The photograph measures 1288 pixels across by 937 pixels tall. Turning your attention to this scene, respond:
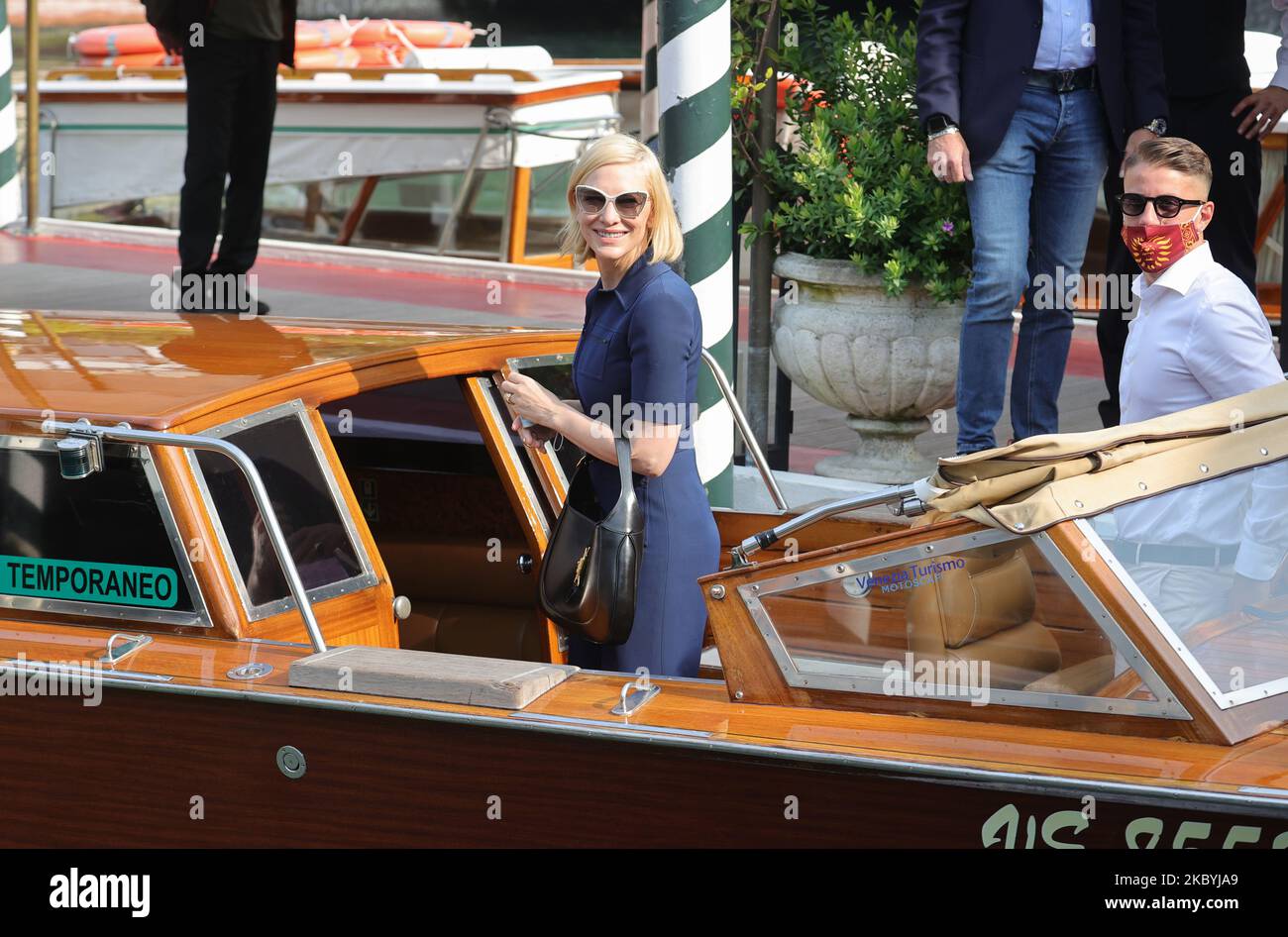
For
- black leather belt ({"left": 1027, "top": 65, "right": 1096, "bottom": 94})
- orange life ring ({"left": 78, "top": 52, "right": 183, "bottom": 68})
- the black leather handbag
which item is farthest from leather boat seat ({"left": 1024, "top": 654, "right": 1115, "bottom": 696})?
orange life ring ({"left": 78, "top": 52, "right": 183, "bottom": 68})

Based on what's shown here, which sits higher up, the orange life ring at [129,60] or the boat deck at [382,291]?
the orange life ring at [129,60]

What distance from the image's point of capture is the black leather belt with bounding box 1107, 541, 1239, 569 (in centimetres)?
284

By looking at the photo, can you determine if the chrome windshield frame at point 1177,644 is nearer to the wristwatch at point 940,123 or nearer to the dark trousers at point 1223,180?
the wristwatch at point 940,123

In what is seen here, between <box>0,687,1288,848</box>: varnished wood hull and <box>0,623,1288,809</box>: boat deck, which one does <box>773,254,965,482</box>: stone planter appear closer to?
<box>0,623,1288,809</box>: boat deck

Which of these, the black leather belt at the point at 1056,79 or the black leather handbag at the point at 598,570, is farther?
the black leather belt at the point at 1056,79

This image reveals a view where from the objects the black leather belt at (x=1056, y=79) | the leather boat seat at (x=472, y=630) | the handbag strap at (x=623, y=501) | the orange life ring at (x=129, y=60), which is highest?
the black leather belt at (x=1056, y=79)

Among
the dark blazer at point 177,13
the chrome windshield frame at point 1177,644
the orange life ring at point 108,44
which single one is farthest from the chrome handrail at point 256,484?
the orange life ring at point 108,44

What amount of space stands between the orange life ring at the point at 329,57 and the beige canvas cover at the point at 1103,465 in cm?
1186

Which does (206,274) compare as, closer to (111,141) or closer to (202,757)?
(202,757)

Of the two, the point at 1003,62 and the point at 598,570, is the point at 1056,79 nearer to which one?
the point at 1003,62

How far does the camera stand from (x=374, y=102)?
1191 centimetres

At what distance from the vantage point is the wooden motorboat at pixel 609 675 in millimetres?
2768

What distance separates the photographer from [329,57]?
14.3 metres
